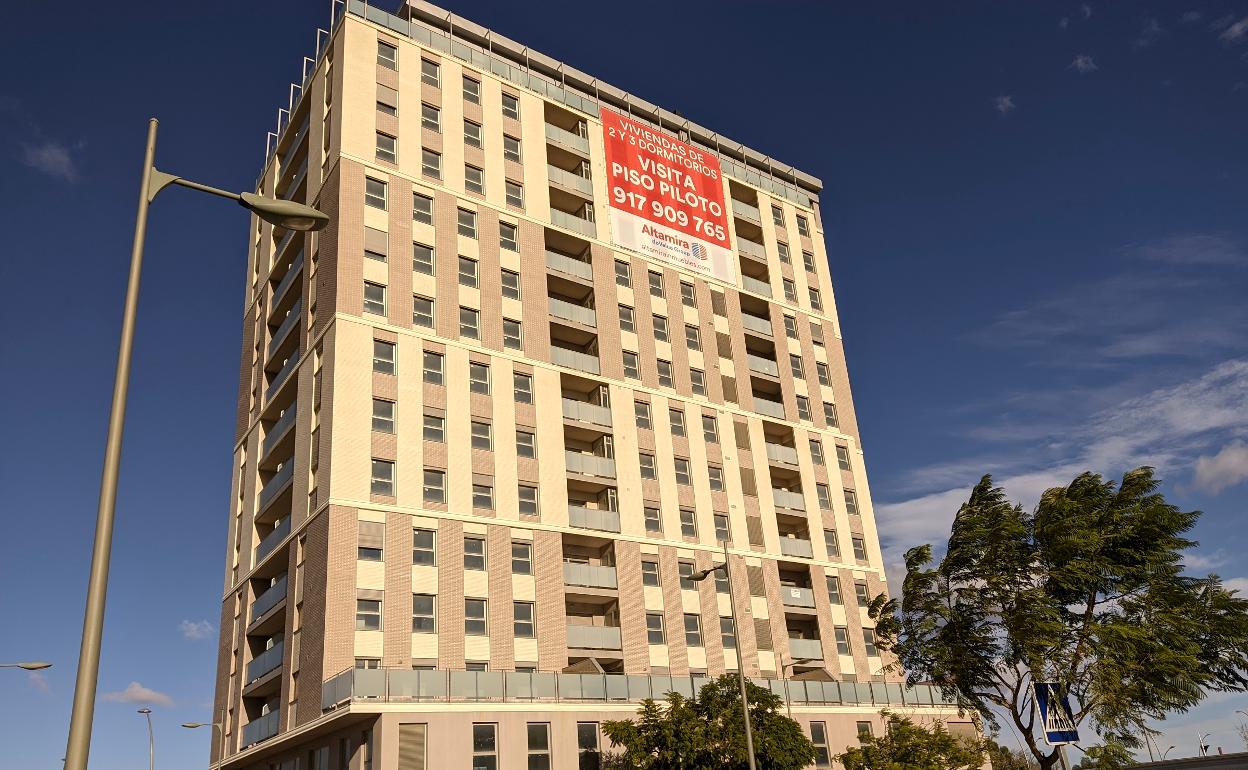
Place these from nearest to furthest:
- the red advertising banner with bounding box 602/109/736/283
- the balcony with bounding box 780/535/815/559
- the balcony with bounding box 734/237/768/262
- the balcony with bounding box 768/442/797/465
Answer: the balcony with bounding box 780/535/815/559, the balcony with bounding box 768/442/797/465, the red advertising banner with bounding box 602/109/736/283, the balcony with bounding box 734/237/768/262

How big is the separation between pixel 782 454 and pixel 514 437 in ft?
61.2

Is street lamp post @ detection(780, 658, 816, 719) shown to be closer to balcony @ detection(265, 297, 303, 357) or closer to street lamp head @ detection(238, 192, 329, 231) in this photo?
balcony @ detection(265, 297, 303, 357)

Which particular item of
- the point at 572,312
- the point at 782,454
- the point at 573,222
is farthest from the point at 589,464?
the point at 573,222

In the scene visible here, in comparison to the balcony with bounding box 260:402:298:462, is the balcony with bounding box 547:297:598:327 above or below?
above

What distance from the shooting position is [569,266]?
54125mm

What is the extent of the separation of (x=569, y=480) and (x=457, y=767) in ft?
52.0

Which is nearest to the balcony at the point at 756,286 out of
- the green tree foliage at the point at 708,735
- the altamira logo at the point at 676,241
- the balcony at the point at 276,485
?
the altamira logo at the point at 676,241

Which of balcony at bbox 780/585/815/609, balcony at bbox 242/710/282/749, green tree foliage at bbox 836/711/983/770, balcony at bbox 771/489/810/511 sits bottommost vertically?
green tree foliage at bbox 836/711/983/770

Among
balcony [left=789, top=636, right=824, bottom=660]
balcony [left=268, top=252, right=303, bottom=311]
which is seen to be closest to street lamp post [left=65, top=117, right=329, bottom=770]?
balcony [left=268, top=252, right=303, bottom=311]

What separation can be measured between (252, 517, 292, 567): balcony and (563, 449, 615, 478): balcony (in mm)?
13519

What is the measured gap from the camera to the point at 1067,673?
110 feet

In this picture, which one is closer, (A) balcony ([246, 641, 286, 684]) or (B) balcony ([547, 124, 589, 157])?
(A) balcony ([246, 641, 286, 684])

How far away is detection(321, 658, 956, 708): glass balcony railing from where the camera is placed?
36375mm

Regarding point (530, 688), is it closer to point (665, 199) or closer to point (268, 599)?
point (268, 599)
